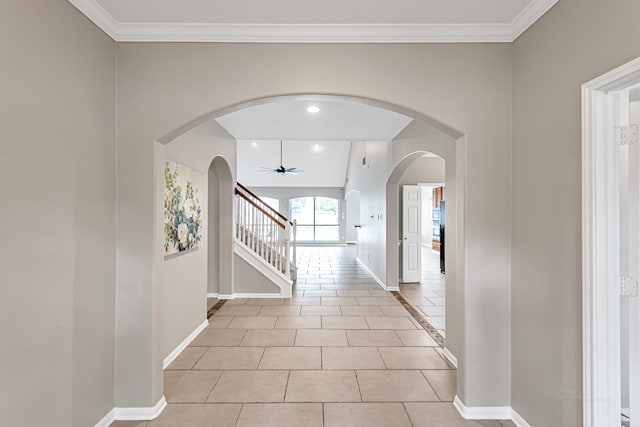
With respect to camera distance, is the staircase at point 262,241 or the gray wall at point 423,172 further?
the gray wall at point 423,172

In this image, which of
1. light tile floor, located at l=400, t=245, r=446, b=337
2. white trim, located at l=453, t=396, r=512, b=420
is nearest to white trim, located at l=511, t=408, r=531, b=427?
white trim, located at l=453, t=396, r=512, b=420

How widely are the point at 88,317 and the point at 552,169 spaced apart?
3.03m

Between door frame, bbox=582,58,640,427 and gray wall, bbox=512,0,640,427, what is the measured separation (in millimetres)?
90

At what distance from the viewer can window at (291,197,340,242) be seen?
15.8 metres

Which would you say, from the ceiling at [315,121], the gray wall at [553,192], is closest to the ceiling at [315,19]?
the gray wall at [553,192]

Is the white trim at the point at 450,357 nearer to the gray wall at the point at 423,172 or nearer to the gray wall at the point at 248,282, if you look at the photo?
the gray wall at the point at 248,282

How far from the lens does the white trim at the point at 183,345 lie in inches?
130

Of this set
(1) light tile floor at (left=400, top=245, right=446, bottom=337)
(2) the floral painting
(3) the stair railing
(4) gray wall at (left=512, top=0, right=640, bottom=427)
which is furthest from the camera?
(3) the stair railing

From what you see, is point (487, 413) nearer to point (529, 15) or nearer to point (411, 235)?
point (529, 15)

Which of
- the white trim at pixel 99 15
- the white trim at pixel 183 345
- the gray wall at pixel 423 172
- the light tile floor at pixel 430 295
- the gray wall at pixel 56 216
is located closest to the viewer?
the gray wall at pixel 56 216

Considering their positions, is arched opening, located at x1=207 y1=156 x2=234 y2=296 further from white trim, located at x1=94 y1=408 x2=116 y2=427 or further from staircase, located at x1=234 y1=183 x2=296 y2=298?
white trim, located at x1=94 y1=408 x2=116 y2=427

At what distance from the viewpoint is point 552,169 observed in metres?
2.09

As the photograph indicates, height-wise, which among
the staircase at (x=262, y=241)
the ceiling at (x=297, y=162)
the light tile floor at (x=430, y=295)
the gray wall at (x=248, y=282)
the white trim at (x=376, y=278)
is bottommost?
the light tile floor at (x=430, y=295)

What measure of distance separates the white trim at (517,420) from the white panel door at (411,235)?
4808 millimetres
